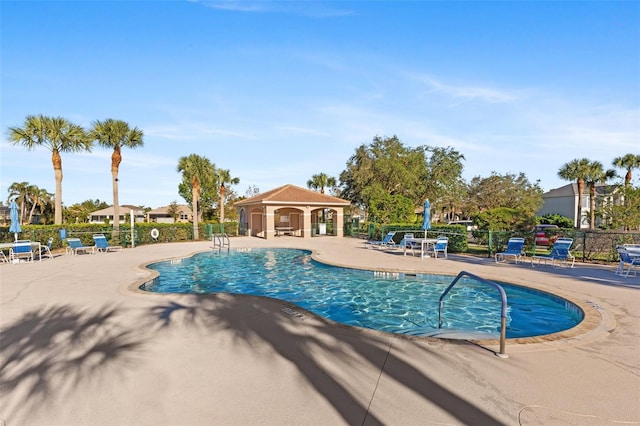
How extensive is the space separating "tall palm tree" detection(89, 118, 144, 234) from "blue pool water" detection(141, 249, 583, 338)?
13.2 meters

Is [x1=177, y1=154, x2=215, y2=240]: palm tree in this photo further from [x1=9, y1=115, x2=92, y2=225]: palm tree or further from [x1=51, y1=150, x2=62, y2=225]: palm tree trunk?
[x1=51, y1=150, x2=62, y2=225]: palm tree trunk

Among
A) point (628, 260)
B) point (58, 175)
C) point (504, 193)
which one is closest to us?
point (628, 260)

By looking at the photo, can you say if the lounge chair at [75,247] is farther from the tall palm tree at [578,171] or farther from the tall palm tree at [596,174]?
the tall palm tree at [596,174]

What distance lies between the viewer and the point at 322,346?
4.97 meters

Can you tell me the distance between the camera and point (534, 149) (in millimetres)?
22844

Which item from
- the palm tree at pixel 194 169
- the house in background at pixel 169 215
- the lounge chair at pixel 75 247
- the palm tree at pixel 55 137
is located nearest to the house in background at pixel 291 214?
the palm tree at pixel 194 169

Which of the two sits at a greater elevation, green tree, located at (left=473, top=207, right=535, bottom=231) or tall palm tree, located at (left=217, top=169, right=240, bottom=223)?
tall palm tree, located at (left=217, top=169, right=240, bottom=223)

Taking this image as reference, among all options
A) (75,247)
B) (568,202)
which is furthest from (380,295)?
(568,202)

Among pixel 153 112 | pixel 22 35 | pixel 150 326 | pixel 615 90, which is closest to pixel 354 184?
pixel 153 112

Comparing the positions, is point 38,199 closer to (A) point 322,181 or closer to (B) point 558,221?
(A) point 322,181

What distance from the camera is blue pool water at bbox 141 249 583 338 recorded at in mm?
7642

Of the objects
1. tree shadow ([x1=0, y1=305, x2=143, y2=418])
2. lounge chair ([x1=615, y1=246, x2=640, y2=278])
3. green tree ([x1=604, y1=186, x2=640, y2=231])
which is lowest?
tree shadow ([x1=0, y1=305, x2=143, y2=418])

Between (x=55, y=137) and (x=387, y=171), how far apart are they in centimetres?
2955

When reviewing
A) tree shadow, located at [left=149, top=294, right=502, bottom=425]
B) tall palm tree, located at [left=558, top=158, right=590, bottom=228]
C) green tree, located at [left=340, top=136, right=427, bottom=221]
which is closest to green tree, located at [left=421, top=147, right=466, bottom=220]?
green tree, located at [left=340, top=136, right=427, bottom=221]
